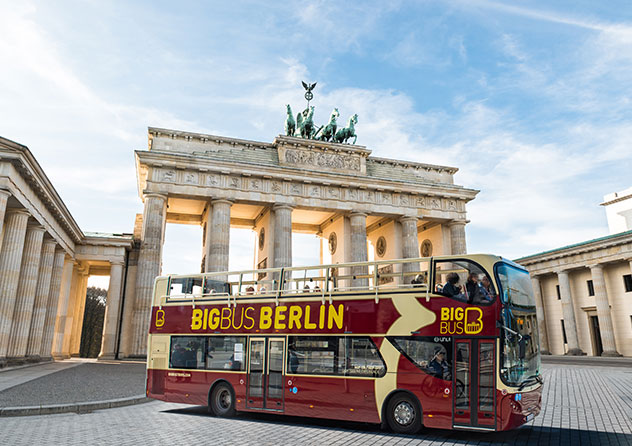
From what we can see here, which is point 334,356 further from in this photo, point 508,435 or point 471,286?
point 508,435

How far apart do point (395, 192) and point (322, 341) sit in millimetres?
31922

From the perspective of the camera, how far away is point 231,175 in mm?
37344

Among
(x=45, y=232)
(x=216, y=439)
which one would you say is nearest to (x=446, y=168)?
(x=45, y=232)

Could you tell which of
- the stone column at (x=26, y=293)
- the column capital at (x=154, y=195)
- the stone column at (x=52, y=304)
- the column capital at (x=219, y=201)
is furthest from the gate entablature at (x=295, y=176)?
the stone column at (x=26, y=293)

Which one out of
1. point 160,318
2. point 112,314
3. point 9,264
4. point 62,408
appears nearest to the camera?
point 62,408

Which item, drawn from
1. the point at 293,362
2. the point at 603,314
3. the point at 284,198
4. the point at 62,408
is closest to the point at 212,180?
the point at 284,198

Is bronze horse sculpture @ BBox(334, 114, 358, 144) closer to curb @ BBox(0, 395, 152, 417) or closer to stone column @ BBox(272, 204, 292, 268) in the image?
stone column @ BBox(272, 204, 292, 268)

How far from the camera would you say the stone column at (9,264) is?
21.9 metres

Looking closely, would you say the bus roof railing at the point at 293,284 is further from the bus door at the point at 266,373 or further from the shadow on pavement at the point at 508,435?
the shadow on pavement at the point at 508,435

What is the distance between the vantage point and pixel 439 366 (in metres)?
9.71

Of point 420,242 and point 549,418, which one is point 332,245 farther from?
point 549,418

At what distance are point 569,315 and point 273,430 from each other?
1524 inches

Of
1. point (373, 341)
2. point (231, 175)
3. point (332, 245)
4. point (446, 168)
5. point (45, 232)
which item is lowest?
point (373, 341)

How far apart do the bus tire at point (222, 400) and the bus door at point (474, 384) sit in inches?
224
